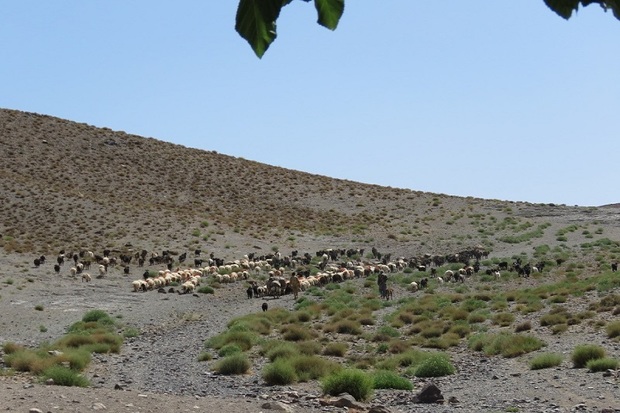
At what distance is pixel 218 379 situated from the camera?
17359 millimetres

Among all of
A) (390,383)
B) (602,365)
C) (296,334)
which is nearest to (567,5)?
(390,383)

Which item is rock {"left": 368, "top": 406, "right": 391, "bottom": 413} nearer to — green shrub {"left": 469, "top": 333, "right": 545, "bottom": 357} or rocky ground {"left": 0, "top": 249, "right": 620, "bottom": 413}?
rocky ground {"left": 0, "top": 249, "right": 620, "bottom": 413}

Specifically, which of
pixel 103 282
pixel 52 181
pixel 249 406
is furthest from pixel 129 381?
pixel 52 181

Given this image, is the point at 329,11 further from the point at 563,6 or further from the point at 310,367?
the point at 310,367

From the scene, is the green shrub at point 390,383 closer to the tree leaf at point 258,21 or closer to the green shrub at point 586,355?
the green shrub at point 586,355

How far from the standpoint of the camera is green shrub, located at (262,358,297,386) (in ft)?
54.2

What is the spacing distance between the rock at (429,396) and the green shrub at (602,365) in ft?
12.7

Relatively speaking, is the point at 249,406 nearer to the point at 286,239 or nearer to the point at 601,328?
the point at 601,328

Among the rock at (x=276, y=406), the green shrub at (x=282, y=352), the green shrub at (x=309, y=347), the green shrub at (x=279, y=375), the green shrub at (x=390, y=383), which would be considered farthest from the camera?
the green shrub at (x=309, y=347)

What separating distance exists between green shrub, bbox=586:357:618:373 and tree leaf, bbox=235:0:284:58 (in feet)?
52.7

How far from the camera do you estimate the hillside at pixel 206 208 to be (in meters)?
55.8

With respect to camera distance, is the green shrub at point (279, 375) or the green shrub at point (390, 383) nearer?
the green shrub at point (390, 383)

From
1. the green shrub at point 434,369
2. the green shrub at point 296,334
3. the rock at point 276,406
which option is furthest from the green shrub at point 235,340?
the rock at point 276,406

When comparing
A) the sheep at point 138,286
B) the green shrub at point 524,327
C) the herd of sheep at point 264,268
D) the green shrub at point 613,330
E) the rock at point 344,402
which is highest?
the herd of sheep at point 264,268
